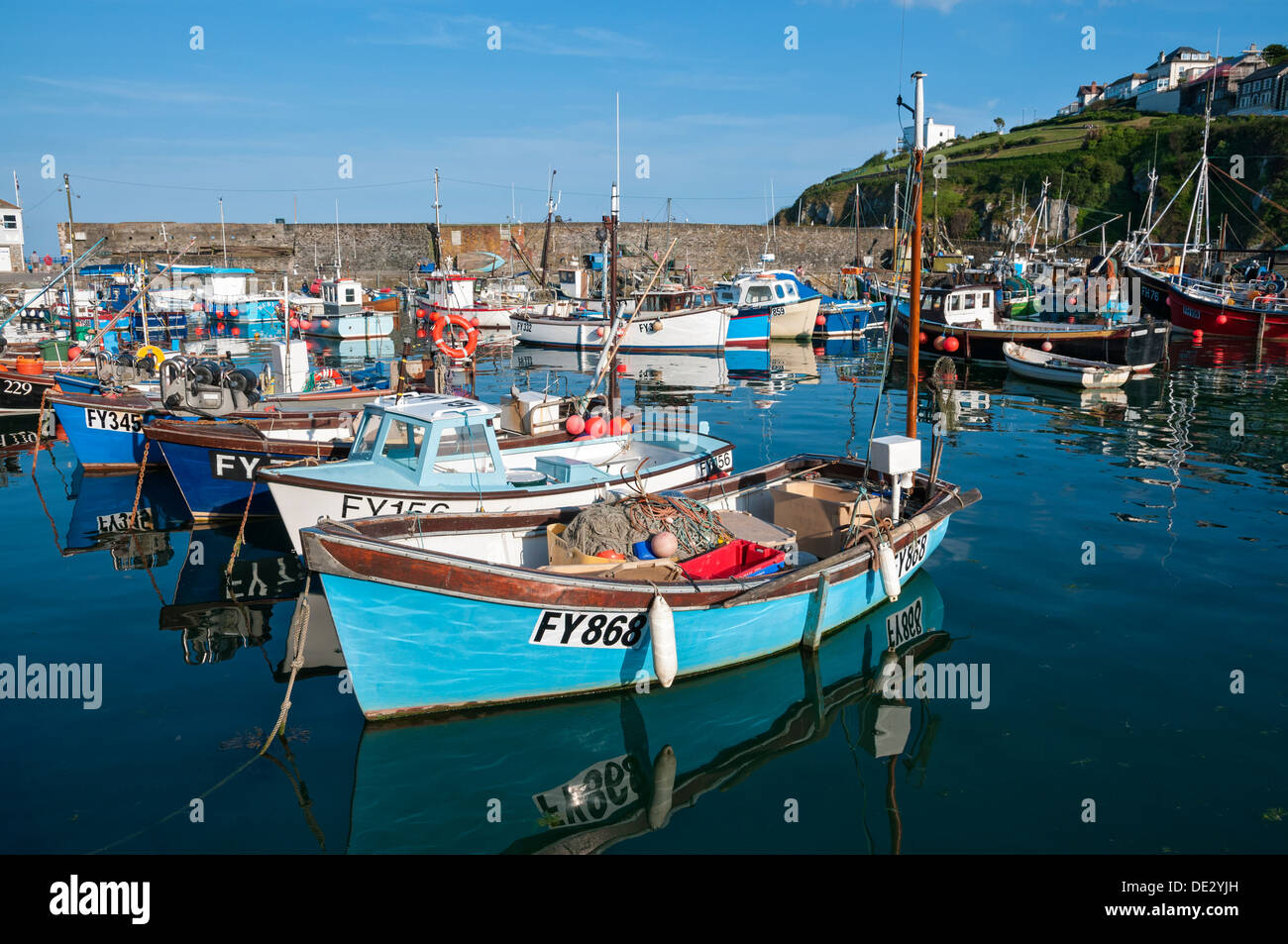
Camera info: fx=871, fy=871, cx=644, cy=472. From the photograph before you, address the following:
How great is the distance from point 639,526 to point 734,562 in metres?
1.23

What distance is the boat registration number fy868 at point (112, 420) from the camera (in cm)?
1805

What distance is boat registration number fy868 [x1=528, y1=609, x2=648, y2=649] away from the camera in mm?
8336

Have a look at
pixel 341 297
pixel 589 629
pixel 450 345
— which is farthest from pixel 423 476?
pixel 341 297

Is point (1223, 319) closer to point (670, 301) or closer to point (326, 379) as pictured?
point (670, 301)

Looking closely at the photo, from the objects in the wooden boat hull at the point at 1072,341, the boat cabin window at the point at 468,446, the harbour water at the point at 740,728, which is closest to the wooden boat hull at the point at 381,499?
the boat cabin window at the point at 468,446

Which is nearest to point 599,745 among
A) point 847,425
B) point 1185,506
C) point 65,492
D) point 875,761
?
point 875,761

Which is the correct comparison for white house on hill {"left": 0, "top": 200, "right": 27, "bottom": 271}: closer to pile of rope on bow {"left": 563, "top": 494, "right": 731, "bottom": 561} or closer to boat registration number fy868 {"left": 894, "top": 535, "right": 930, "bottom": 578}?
pile of rope on bow {"left": 563, "top": 494, "right": 731, "bottom": 561}

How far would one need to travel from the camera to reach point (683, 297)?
1603 inches

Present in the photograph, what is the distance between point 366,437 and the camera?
12.5 metres

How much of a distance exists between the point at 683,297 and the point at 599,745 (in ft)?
112

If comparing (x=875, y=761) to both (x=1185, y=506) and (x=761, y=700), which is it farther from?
(x=1185, y=506)

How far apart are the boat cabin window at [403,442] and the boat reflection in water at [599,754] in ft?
14.3

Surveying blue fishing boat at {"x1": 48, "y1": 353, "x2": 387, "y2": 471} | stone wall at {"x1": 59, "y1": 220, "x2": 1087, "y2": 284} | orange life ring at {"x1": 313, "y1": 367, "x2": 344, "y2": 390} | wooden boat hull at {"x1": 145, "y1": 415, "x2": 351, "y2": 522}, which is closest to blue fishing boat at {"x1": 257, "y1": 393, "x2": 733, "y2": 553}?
wooden boat hull at {"x1": 145, "y1": 415, "x2": 351, "y2": 522}
